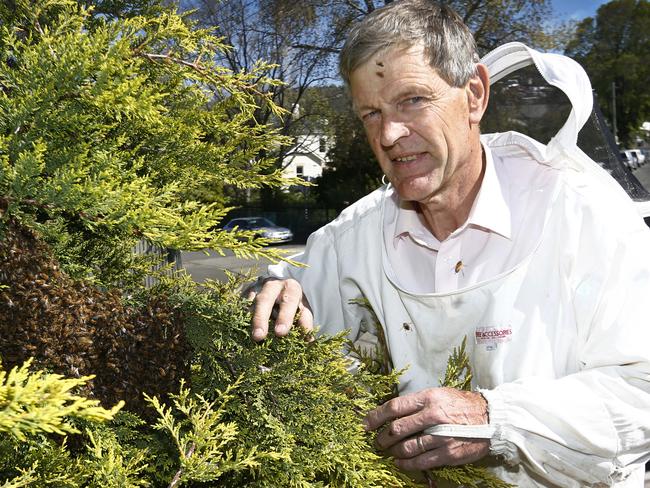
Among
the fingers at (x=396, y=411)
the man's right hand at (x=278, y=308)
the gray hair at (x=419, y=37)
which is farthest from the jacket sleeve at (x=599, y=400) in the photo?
the gray hair at (x=419, y=37)

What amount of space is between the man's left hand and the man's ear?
110 centimetres

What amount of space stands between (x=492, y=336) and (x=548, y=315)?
0.59 feet

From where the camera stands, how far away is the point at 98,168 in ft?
3.95

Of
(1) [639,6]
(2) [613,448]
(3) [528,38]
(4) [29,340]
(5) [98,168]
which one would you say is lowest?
(2) [613,448]

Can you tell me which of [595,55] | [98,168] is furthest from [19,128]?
[595,55]

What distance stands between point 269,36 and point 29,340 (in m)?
21.3

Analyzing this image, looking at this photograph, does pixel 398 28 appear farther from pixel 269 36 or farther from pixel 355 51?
pixel 269 36

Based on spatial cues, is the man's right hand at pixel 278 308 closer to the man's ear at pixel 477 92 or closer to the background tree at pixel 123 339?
the background tree at pixel 123 339

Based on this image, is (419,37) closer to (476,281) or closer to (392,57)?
(392,57)

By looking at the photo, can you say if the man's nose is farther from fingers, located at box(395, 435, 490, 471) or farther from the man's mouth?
fingers, located at box(395, 435, 490, 471)

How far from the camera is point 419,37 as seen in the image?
1.91m

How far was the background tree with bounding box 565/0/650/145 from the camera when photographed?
2201 inches

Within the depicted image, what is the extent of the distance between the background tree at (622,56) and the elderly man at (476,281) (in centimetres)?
5964

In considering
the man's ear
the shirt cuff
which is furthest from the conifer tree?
the man's ear
